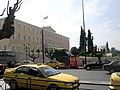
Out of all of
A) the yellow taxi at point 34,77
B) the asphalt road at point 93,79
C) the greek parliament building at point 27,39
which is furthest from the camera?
the greek parliament building at point 27,39

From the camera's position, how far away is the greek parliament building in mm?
81625

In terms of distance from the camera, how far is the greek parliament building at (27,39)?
268 feet

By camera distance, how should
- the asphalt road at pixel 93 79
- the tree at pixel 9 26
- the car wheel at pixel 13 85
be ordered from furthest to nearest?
the tree at pixel 9 26
the asphalt road at pixel 93 79
the car wheel at pixel 13 85

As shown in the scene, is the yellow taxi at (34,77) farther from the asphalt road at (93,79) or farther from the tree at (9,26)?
the tree at (9,26)

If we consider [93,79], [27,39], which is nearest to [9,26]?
[93,79]

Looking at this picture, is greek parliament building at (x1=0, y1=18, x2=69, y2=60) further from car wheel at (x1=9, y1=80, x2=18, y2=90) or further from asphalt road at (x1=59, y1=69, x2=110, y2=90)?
car wheel at (x1=9, y1=80, x2=18, y2=90)

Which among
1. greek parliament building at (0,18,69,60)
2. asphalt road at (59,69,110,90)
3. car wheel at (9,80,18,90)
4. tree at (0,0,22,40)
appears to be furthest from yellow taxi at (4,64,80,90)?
greek parliament building at (0,18,69,60)

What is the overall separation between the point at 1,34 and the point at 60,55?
24.1 m

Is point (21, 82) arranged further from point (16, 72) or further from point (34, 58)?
point (34, 58)

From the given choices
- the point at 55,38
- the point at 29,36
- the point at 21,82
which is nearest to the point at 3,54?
the point at 21,82

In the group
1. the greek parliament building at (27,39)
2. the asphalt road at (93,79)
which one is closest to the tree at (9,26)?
the asphalt road at (93,79)

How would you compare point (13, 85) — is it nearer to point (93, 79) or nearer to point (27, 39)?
point (93, 79)

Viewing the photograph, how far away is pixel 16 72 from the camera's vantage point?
47.4ft

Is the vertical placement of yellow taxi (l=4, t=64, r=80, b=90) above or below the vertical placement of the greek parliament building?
below
